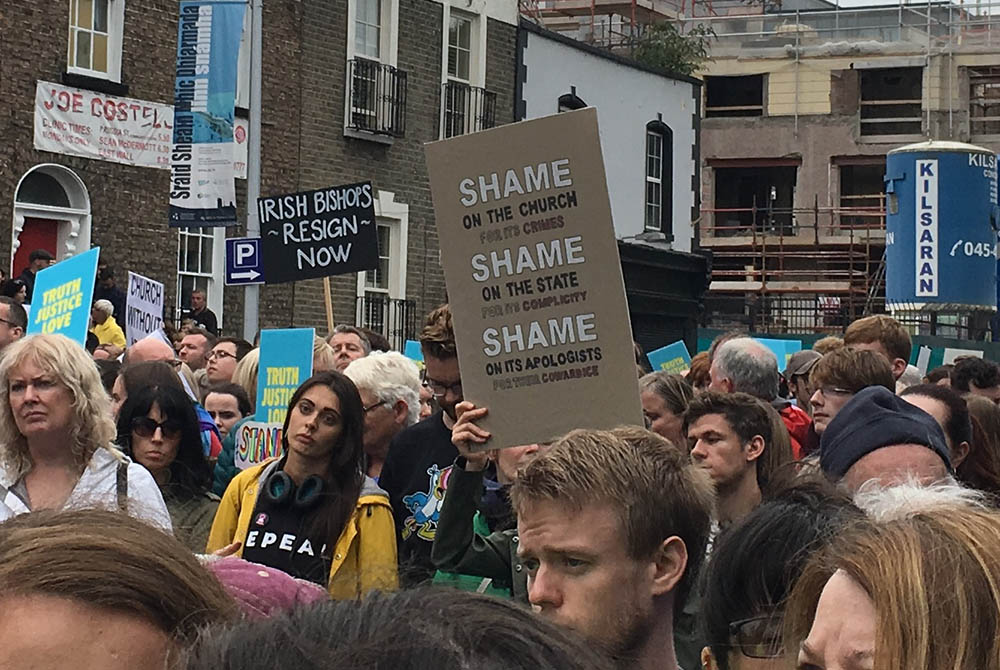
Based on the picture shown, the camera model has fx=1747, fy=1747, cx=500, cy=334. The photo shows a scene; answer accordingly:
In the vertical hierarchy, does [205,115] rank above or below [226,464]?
above

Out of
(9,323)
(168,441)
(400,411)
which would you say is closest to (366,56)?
(9,323)

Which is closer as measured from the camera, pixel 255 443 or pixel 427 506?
pixel 427 506

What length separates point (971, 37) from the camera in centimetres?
4897

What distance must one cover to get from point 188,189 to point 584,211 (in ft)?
43.1

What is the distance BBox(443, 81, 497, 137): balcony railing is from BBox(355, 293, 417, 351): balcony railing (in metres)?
2.89

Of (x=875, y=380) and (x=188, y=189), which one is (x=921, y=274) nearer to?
(x=188, y=189)

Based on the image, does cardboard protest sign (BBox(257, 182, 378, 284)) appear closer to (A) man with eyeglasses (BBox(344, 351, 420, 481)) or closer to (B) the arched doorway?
(A) man with eyeglasses (BBox(344, 351, 420, 481))

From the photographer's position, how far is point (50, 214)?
65.2 feet

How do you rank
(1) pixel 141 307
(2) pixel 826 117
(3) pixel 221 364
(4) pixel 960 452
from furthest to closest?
(2) pixel 826 117
(1) pixel 141 307
(3) pixel 221 364
(4) pixel 960 452

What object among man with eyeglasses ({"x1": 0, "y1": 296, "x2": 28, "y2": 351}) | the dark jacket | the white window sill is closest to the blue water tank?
the white window sill

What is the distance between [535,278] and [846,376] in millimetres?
2334

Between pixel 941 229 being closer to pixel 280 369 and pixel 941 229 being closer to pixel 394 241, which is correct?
pixel 394 241

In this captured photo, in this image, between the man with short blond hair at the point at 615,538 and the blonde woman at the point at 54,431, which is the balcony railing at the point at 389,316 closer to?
the blonde woman at the point at 54,431

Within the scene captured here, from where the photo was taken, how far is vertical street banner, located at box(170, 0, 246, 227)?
679 inches
